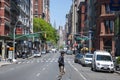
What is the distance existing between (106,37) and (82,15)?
66.2 meters

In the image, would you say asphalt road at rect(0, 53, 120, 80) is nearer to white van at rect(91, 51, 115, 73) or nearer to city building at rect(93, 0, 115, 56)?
white van at rect(91, 51, 115, 73)

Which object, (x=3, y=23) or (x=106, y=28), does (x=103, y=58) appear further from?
(x=106, y=28)

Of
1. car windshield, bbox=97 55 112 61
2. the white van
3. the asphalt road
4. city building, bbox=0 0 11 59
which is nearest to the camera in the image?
the asphalt road

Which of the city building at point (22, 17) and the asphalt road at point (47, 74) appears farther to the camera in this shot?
the city building at point (22, 17)

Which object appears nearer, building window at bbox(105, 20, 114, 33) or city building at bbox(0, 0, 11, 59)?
city building at bbox(0, 0, 11, 59)

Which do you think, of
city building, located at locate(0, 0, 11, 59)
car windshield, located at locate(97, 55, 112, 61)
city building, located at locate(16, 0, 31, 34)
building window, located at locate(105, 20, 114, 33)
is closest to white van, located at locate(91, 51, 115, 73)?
car windshield, located at locate(97, 55, 112, 61)

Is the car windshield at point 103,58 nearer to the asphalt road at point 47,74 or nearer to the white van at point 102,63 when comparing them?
the white van at point 102,63

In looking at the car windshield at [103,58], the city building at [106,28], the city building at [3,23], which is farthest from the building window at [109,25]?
the car windshield at [103,58]

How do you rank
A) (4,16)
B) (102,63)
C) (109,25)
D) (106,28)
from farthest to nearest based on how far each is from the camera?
(106,28) → (109,25) → (4,16) → (102,63)

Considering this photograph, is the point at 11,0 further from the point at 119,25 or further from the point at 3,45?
the point at 119,25

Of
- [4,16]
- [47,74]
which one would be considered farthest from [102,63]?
[4,16]

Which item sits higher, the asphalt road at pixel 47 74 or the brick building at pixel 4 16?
the brick building at pixel 4 16

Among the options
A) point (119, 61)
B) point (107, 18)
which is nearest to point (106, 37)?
point (107, 18)

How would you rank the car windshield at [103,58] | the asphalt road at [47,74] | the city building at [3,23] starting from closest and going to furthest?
1. the asphalt road at [47,74]
2. the car windshield at [103,58]
3. the city building at [3,23]
